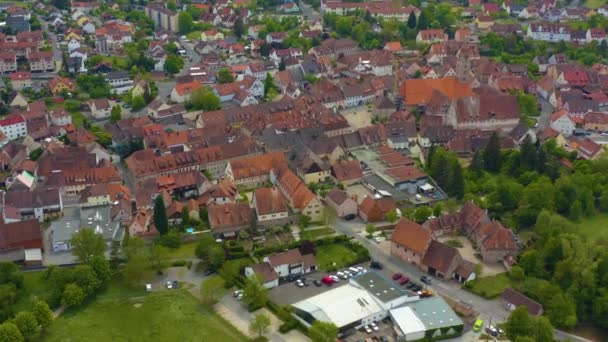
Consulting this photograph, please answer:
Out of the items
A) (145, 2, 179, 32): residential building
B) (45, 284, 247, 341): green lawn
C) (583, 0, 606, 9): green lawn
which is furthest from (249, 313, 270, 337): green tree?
(583, 0, 606, 9): green lawn

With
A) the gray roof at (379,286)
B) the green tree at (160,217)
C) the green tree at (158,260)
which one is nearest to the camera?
the gray roof at (379,286)

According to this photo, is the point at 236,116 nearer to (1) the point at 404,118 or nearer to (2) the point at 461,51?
(1) the point at 404,118

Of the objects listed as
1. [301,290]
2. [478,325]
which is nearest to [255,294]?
[301,290]

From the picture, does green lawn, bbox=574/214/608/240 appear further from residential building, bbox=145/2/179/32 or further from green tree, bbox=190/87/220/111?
residential building, bbox=145/2/179/32

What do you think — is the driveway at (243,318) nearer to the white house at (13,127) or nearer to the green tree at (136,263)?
the green tree at (136,263)

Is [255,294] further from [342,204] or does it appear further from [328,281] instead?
[342,204]

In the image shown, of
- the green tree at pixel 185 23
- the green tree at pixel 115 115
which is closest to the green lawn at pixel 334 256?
the green tree at pixel 115 115
